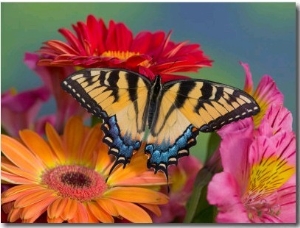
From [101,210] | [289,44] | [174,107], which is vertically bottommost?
[101,210]

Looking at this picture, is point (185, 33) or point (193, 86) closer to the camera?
point (193, 86)

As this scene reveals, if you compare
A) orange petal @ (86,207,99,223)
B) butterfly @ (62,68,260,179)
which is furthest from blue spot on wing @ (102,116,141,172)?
orange petal @ (86,207,99,223)

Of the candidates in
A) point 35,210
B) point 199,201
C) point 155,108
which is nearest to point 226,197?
point 199,201

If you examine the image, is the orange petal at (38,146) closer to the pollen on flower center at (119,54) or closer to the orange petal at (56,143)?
the orange petal at (56,143)

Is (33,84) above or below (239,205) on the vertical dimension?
above

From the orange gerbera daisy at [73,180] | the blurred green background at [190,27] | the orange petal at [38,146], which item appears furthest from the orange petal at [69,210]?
the blurred green background at [190,27]

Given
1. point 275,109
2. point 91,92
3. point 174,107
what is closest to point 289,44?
point 275,109

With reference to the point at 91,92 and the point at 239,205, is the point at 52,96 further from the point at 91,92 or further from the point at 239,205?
the point at 239,205
